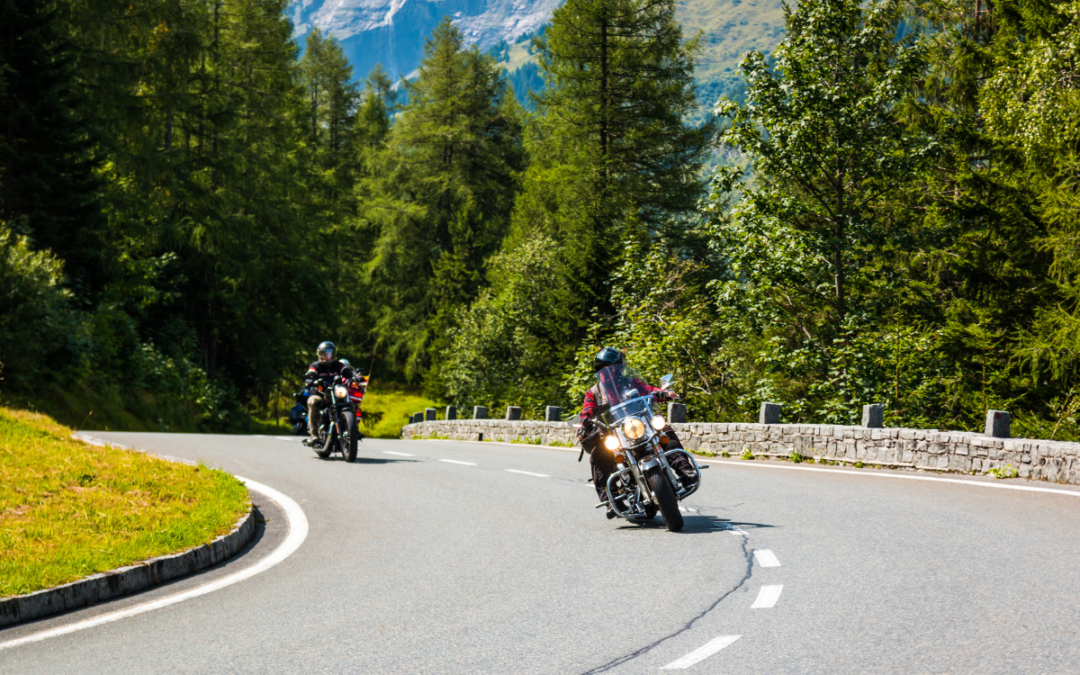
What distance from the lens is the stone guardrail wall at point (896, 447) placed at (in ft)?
41.5

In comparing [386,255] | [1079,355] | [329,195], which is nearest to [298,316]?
[386,255]

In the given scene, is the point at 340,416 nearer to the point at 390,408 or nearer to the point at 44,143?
the point at 44,143

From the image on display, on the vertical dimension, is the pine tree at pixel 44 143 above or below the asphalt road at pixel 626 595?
above

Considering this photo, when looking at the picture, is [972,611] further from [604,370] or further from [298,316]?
[298,316]

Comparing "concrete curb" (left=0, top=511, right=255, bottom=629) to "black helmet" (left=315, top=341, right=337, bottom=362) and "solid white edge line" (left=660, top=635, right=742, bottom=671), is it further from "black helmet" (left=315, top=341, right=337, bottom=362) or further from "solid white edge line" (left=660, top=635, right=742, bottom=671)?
"black helmet" (left=315, top=341, right=337, bottom=362)

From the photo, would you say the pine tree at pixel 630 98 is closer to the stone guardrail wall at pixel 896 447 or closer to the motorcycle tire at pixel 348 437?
the stone guardrail wall at pixel 896 447

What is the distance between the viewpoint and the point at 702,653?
4965 mm

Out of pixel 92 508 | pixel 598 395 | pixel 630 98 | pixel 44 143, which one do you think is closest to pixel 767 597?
pixel 598 395

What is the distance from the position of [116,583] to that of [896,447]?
1203 cm

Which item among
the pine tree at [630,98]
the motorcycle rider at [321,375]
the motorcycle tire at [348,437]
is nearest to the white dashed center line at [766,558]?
the motorcycle tire at [348,437]

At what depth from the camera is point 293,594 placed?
6.46 m

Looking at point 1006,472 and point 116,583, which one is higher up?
point 1006,472

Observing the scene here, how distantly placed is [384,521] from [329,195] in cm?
5123

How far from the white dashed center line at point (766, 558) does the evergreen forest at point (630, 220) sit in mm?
13802
